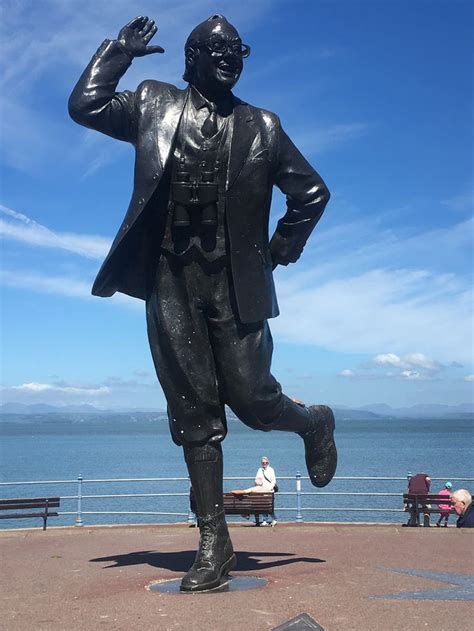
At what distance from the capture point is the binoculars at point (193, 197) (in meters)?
4.93

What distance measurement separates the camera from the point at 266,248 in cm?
523

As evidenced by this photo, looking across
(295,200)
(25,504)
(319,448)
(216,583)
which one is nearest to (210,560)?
(216,583)

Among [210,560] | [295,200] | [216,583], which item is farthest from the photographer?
[295,200]

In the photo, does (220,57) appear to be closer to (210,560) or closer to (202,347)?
(202,347)

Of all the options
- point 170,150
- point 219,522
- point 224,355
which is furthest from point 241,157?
point 219,522

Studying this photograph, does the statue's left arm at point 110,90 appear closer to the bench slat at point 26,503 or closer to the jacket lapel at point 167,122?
the jacket lapel at point 167,122

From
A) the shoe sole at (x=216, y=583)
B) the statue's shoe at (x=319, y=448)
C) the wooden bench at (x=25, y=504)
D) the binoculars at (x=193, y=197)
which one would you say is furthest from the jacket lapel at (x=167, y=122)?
the wooden bench at (x=25, y=504)

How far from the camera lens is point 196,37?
201 inches

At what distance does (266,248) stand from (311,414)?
123 cm

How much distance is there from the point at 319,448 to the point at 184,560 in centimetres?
127

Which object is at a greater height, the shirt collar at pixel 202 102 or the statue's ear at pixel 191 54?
the statue's ear at pixel 191 54

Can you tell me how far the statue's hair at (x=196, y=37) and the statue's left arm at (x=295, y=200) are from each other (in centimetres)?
69

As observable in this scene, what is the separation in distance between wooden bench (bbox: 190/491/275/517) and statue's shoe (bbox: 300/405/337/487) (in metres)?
6.22

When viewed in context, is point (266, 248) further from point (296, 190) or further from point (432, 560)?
point (432, 560)
